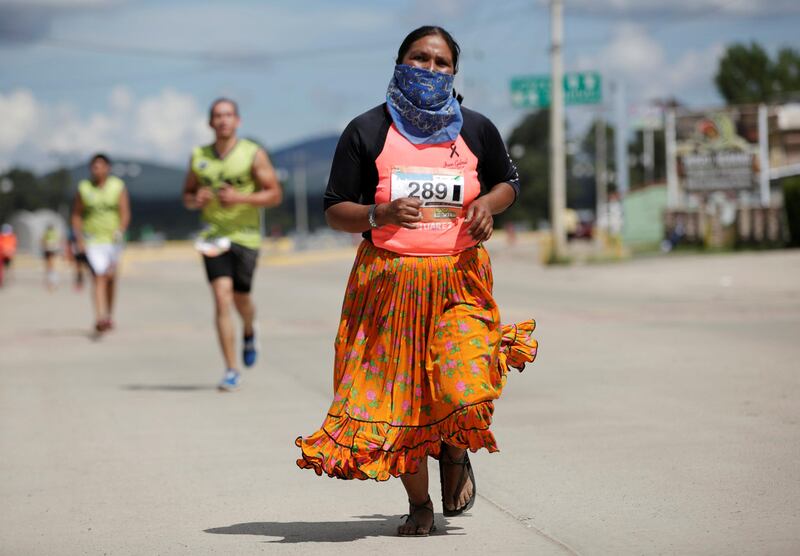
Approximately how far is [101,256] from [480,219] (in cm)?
972

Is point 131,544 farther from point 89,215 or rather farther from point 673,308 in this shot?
point 673,308

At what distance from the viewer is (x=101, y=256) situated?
14.0 metres

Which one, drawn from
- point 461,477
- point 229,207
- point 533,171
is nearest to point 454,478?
point 461,477

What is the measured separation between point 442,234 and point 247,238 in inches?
201

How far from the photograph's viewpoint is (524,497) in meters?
5.68

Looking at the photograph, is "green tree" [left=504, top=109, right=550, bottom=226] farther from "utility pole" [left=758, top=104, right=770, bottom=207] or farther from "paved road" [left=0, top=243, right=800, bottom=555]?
"paved road" [left=0, top=243, right=800, bottom=555]

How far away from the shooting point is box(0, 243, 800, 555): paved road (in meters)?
5.04

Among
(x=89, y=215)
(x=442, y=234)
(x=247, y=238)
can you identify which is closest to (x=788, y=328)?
(x=247, y=238)

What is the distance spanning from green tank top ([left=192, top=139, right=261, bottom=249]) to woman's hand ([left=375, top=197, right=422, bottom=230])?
5.08 m

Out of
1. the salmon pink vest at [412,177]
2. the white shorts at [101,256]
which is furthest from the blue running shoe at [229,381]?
the salmon pink vest at [412,177]

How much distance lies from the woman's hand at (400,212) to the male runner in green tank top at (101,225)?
956 cm

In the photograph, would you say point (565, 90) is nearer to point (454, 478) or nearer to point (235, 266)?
point (235, 266)

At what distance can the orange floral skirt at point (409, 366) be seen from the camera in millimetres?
4770

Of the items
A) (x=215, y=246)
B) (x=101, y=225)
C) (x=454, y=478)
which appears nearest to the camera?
(x=454, y=478)
